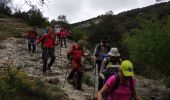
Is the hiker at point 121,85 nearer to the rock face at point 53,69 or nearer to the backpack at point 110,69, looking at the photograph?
the backpack at point 110,69

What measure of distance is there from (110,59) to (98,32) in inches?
2054

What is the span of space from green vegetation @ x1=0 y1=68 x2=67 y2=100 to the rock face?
3.58 ft

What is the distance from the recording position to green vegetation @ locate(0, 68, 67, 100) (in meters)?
13.4

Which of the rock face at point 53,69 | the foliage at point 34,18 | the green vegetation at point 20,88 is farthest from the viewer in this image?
the foliage at point 34,18

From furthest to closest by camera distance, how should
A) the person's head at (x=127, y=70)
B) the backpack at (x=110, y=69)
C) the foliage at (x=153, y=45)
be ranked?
the foliage at (x=153, y=45) → the backpack at (x=110, y=69) → the person's head at (x=127, y=70)

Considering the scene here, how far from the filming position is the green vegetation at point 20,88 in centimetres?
1338

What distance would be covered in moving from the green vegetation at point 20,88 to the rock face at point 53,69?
1.09m

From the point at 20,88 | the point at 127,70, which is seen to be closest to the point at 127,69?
the point at 127,70

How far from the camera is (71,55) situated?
18.1m

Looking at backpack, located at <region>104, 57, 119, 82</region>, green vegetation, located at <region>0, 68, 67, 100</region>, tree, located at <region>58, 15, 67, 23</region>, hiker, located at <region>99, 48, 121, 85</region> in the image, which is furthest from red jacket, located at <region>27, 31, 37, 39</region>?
tree, located at <region>58, 15, 67, 23</region>

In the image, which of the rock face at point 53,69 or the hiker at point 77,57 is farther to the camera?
the rock face at point 53,69

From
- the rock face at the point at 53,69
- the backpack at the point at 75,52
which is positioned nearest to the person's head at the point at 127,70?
the rock face at the point at 53,69

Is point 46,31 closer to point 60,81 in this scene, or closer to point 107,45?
point 60,81

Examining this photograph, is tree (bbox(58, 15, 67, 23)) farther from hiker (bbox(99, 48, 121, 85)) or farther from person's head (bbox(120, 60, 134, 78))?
person's head (bbox(120, 60, 134, 78))
